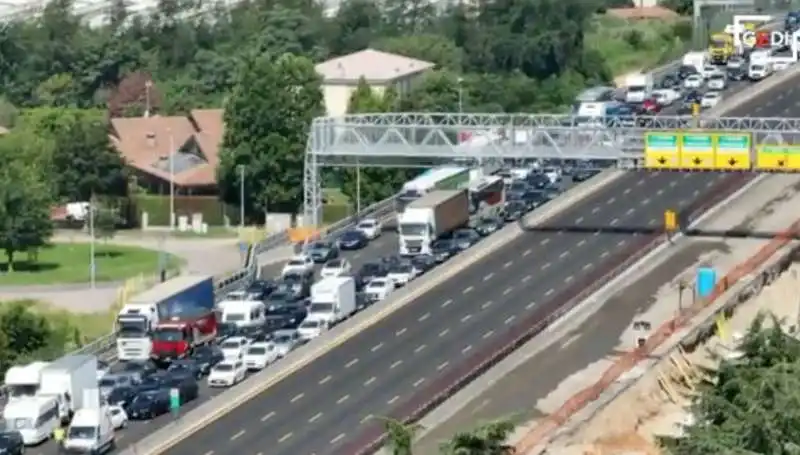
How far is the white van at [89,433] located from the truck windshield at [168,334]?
25.5ft

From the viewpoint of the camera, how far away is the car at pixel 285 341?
55969mm

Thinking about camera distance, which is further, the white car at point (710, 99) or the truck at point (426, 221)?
the white car at point (710, 99)

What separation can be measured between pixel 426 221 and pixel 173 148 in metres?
24.3

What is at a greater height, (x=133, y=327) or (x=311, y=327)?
(x=133, y=327)

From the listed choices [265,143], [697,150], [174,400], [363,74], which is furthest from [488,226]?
[363,74]

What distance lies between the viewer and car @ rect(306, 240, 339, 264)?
218 ft

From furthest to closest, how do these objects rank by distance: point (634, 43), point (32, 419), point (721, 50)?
point (634, 43) → point (721, 50) → point (32, 419)

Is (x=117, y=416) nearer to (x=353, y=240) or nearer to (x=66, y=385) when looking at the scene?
(x=66, y=385)

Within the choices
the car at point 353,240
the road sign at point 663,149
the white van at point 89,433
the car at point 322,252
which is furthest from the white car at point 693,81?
the white van at point 89,433

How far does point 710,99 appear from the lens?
8931 cm

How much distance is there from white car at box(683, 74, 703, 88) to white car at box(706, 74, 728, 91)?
34 cm

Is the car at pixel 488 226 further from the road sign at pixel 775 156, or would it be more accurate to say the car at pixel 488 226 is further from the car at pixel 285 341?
the car at pixel 285 341

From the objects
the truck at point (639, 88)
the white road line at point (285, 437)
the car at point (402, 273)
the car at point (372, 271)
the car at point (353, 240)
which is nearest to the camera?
the white road line at point (285, 437)

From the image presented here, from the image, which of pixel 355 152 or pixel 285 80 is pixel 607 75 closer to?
pixel 285 80
